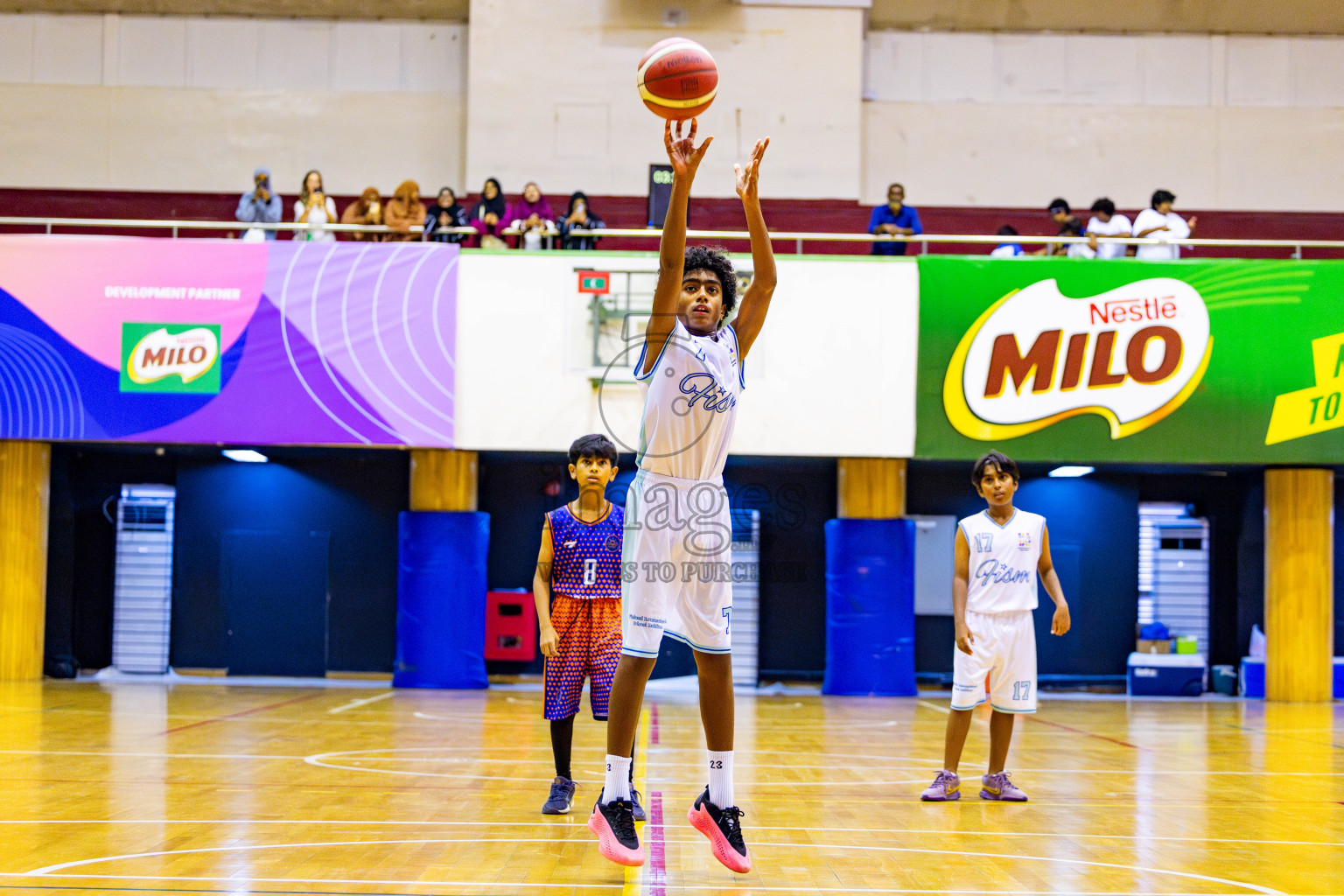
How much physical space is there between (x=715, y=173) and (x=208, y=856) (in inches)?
501

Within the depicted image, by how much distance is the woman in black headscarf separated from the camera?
12.3 meters

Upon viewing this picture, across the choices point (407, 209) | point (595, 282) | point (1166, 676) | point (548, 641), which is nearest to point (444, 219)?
point (407, 209)

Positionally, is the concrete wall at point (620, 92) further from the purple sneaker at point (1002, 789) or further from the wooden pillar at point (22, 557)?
the purple sneaker at point (1002, 789)

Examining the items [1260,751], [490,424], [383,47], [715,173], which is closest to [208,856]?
[1260,751]

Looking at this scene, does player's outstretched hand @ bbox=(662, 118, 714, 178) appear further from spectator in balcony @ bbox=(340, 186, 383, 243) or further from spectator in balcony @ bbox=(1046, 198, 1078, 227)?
spectator in balcony @ bbox=(1046, 198, 1078, 227)

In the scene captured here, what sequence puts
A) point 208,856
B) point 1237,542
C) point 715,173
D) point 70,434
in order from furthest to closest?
point 715,173, point 1237,542, point 70,434, point 208,856

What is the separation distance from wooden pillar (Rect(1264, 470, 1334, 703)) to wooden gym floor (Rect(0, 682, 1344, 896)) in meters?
3.18

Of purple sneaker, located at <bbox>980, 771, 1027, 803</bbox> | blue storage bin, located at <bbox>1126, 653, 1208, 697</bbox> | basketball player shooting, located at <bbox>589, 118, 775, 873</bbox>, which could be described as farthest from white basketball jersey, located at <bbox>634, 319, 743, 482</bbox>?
blue storage bin, located at <bbox>1126, 653, 1208, 697</bbox>

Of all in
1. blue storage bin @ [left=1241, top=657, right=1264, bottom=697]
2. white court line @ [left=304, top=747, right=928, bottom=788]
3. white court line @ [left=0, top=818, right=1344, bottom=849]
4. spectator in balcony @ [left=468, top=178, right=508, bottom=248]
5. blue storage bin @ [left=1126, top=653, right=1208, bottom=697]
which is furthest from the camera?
blue storage bin @ [left=1126, top=653, right=1208, bottom=697]

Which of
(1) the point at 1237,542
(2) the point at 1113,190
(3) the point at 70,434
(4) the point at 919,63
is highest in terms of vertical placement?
(4) the point at 919,63

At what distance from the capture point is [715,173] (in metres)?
15.5

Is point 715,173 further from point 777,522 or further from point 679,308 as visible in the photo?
point 679,308

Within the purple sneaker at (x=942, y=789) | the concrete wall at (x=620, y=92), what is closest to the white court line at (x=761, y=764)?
the purple sneaker at (x=942, y=789)

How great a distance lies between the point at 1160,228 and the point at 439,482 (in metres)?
8.27
